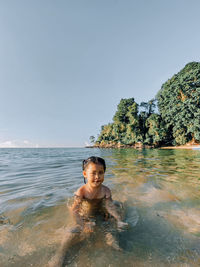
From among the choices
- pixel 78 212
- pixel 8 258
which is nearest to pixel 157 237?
pixel 78 212

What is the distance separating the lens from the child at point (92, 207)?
156 cm

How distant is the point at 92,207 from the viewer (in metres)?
2.41

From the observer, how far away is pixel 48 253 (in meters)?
1.34

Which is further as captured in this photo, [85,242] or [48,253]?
[85,242]

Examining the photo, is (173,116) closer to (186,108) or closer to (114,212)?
(186,108)

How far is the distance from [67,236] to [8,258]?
22.4 inches

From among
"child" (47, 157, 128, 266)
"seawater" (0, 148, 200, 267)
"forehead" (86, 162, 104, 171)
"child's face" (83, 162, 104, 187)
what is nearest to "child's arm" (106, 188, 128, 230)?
"child" (47, 157, 128, 266)

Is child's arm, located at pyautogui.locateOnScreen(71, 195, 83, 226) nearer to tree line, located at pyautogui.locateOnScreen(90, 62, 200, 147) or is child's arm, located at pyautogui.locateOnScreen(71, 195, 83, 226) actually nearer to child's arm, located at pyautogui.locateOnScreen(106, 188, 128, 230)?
child's arm, located at pyautogui.locateOnScreen(106, 188, 128, 230)

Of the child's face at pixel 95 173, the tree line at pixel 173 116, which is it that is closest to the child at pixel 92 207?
the child's face at pixel 95 173

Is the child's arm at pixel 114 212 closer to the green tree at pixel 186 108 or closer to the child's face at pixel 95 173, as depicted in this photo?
the child's face at pixel 95 173

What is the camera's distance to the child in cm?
156

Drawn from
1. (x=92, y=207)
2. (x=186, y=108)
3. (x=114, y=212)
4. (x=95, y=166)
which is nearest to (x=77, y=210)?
(x=92, y=207)

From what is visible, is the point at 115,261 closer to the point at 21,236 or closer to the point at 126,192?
the point at 21,236

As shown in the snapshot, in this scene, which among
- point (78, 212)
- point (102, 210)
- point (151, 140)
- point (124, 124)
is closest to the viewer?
point (78, 212)
